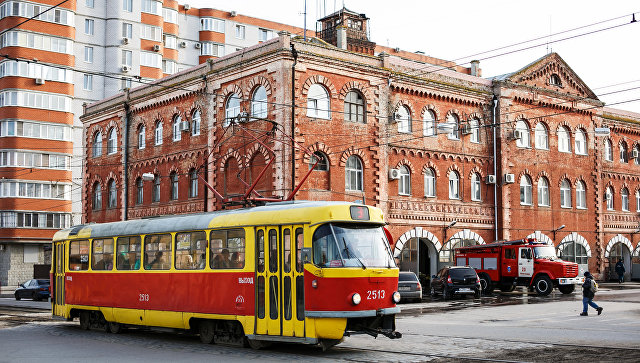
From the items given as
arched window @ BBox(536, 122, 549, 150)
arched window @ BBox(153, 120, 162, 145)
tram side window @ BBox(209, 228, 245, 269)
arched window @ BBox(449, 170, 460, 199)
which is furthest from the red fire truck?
tram side window @ BBox(209, 228, 245, 269)

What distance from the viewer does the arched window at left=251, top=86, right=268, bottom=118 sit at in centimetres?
3400

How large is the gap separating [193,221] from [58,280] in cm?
753

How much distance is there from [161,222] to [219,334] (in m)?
3.38

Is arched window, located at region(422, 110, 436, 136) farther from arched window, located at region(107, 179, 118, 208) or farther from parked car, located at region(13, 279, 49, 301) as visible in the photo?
parked car, located at region(13, 279, 49, 301)

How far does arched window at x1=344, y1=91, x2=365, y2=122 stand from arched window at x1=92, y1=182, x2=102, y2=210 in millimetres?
19453

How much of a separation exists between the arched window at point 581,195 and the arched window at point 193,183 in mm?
23673

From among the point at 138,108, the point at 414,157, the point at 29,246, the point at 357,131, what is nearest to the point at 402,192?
the point at 414,157

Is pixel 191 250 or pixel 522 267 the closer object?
pixel 191 250

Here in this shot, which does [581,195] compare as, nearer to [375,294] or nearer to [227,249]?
[227,249]

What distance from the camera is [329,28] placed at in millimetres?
41250

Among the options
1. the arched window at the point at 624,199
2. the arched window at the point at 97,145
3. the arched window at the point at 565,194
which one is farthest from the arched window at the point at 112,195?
the arched window at the point at 624,199

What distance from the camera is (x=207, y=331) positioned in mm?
16797

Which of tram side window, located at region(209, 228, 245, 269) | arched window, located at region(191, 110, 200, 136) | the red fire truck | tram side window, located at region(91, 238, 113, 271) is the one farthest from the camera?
arched window, located at region(191, 110, 200, 136)

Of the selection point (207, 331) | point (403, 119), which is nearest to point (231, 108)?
point (403, 119)
